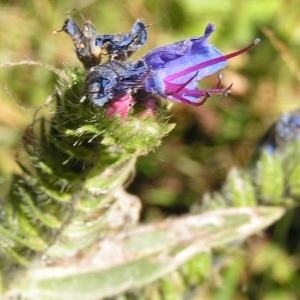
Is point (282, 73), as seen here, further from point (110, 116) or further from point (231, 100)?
point (110, 116)

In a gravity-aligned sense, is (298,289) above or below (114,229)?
below

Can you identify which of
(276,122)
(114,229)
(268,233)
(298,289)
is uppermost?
(276,122)

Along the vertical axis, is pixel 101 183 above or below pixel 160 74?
below

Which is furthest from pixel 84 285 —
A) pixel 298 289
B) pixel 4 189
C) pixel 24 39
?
pixel 24 39

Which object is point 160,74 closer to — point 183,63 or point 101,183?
point 183,63

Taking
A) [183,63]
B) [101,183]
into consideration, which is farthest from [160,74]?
[101,183]
